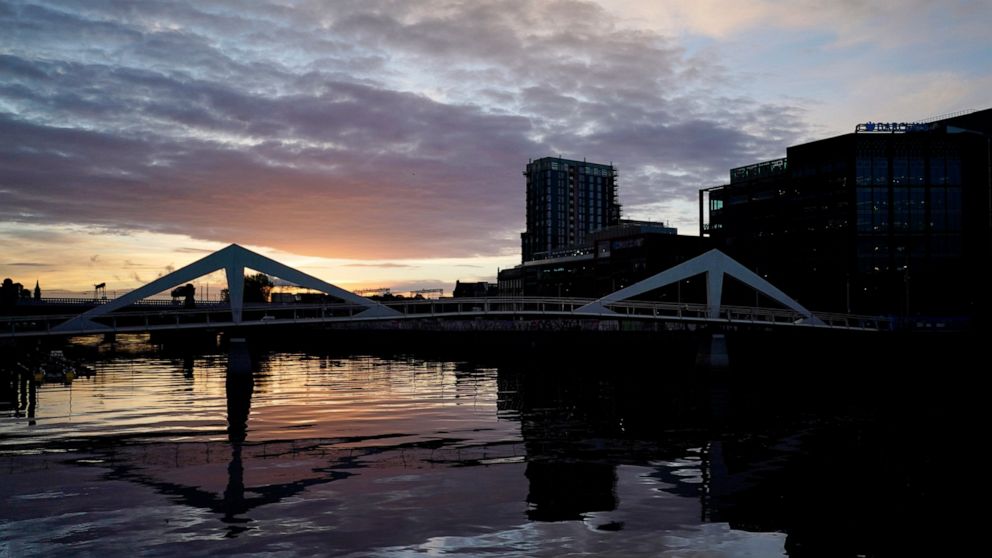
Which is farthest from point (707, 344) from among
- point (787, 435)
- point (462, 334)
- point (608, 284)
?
point (608, 284)

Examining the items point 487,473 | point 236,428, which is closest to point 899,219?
point 236,428

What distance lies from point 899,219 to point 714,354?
185 ft

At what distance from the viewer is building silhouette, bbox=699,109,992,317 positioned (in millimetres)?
119875

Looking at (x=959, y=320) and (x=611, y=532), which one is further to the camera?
(x=959, y=320)

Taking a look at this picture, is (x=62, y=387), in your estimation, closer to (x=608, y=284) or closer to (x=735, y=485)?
(x=735, y=485)

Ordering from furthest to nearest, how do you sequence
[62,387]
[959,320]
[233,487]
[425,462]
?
[959,320] → [62,387] → [425,462] → [233,487]

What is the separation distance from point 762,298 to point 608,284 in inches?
2190

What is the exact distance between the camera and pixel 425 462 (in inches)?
1405

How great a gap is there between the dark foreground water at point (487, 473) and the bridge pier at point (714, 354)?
50.1 feet

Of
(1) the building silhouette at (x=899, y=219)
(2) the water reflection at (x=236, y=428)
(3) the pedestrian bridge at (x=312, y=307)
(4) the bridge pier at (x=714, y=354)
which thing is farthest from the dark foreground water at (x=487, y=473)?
(1) the building silhouette at (x=899, y=219)

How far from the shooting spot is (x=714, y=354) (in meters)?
83.1

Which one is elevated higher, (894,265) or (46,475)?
(894,265)

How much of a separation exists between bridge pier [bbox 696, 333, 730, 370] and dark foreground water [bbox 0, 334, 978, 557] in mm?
15262

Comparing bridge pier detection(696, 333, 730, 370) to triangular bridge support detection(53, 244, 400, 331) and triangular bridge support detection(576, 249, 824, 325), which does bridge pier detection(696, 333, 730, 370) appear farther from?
triangular bridge support detection(53, 244, 400, 331)
